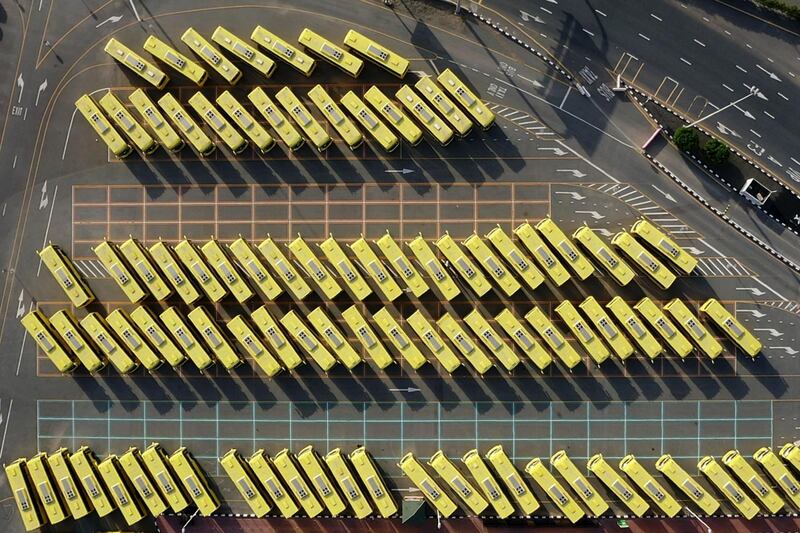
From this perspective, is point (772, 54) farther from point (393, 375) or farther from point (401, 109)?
point (393, 375)

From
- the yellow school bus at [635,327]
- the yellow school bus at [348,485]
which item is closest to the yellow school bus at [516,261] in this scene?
the yellow school bus at [635,327]

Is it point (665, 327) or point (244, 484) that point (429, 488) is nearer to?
point (244, 484)

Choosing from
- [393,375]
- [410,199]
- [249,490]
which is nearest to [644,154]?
[410,199]

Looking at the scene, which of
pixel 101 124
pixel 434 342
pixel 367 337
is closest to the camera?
pixel 434 342

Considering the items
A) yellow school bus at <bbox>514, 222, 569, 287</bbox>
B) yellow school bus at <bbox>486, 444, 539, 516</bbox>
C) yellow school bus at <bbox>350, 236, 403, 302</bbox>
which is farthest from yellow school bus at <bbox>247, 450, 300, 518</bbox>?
yellow school bus at <bbox>514, 222, 569, 287</bbox>

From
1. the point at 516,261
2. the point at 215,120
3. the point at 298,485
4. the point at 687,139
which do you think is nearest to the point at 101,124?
the point at 215,120

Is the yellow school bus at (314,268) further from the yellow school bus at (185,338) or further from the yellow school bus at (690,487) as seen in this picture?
the yellow school bus at (690,487)
